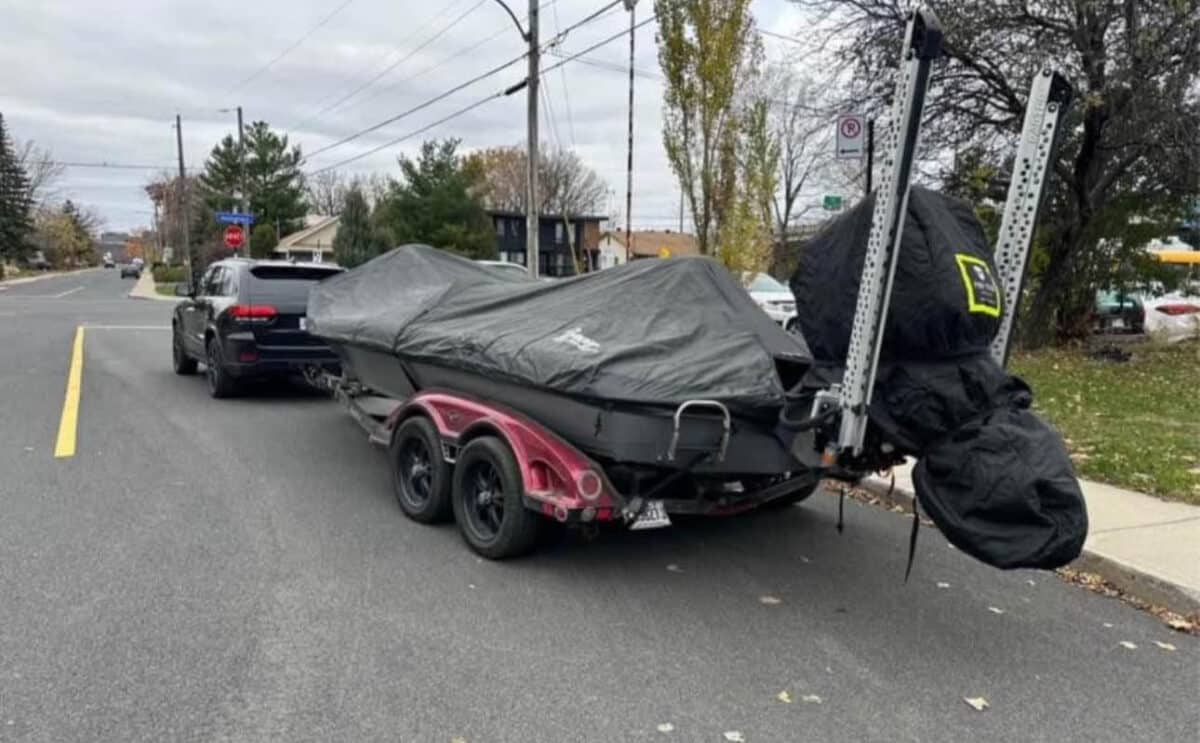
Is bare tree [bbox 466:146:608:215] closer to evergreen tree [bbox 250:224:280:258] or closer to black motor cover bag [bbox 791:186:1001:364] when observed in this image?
evergreen tree [bbox 250:224:280:258]

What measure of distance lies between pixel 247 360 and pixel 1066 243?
13341 millimetres

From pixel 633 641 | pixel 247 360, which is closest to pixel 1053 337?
pixel 247 360

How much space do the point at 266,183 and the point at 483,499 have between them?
68.4 m

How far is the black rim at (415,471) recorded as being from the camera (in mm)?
5918

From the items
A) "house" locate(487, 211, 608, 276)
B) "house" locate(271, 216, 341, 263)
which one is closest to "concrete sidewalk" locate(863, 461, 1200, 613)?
"house" locate(487, 211, 608, 276)

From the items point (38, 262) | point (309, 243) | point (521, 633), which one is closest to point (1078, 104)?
point (521, 633)

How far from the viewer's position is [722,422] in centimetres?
441

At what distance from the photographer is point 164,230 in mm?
95188

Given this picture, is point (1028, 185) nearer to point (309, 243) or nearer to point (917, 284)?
point (917, 284)

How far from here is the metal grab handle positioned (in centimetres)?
427

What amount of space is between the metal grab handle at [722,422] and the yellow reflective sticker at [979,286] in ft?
3.92

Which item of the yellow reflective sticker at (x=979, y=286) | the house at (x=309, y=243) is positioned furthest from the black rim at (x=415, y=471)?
the house at (x=309, y=243)

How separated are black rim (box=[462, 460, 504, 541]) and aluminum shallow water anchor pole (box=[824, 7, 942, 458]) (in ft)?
6.73

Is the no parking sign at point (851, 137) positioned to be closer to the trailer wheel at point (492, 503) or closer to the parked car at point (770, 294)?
the trailer wheel at point (492, 503)
